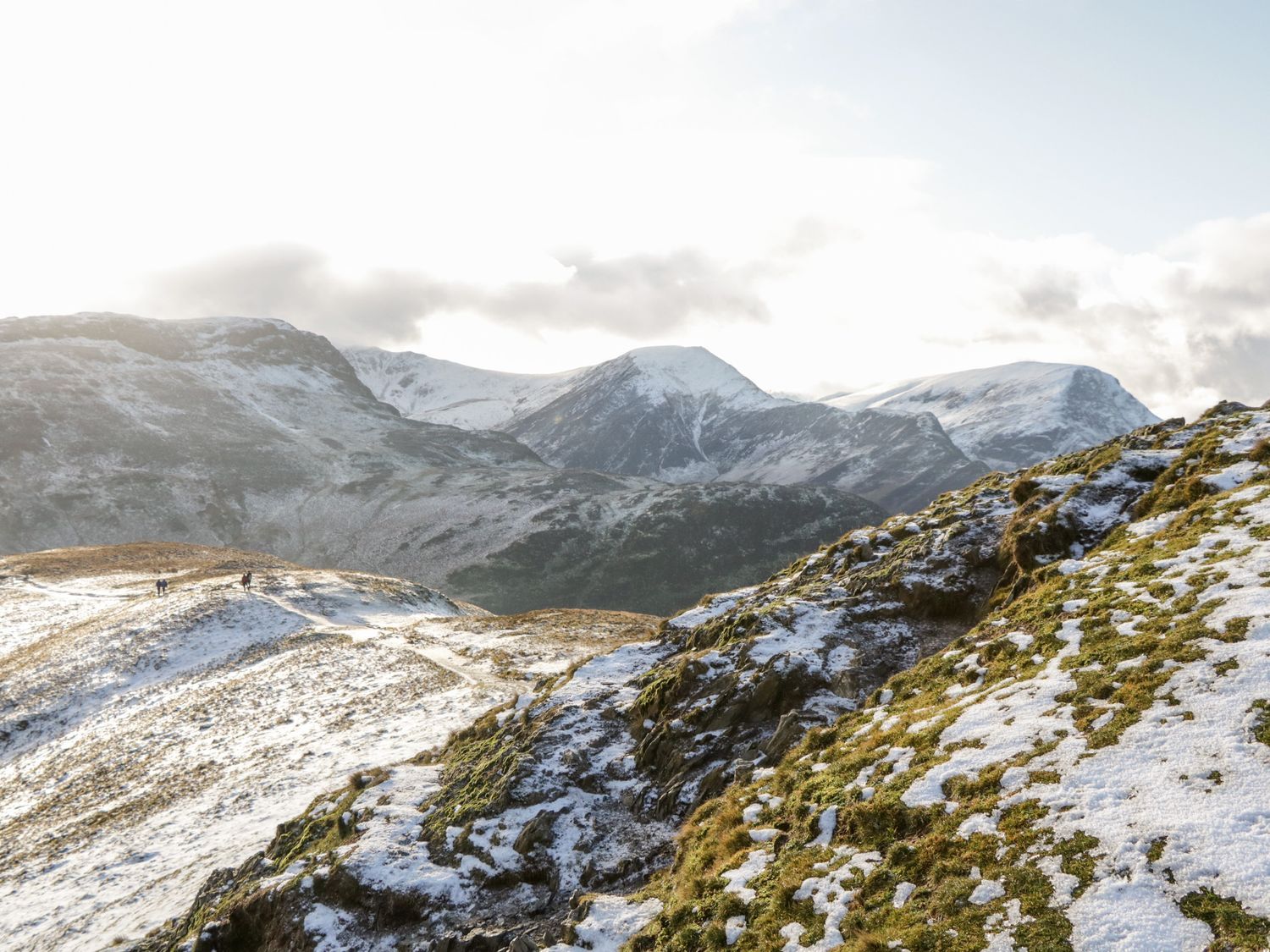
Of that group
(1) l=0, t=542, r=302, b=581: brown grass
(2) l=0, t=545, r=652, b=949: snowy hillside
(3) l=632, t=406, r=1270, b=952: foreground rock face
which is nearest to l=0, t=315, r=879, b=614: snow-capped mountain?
(1) l=0, t=542, r=302, b=581: brown grass

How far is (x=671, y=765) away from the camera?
69.3ft

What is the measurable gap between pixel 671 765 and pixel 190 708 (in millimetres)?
33374

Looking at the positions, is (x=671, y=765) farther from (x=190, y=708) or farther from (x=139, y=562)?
(x=139, y=562)

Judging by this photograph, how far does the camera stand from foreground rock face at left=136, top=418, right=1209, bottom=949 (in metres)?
15.9

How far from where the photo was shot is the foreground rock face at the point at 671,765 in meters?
15.9

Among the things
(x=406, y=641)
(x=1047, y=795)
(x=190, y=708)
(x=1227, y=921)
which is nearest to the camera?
(x=1227, y=921)

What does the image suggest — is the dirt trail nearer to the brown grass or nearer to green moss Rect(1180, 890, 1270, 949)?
the brown grass

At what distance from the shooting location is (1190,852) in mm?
9602

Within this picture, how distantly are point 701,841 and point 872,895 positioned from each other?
16.7 feet

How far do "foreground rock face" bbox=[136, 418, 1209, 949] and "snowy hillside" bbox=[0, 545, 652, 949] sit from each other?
5.51 m

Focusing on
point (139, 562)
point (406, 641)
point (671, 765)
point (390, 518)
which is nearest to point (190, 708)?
point (406, 641)

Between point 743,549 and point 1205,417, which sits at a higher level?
point 1205,417

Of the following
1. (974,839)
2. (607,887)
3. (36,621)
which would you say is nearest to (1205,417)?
(974,839)

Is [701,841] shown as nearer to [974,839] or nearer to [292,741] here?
[974,839]
